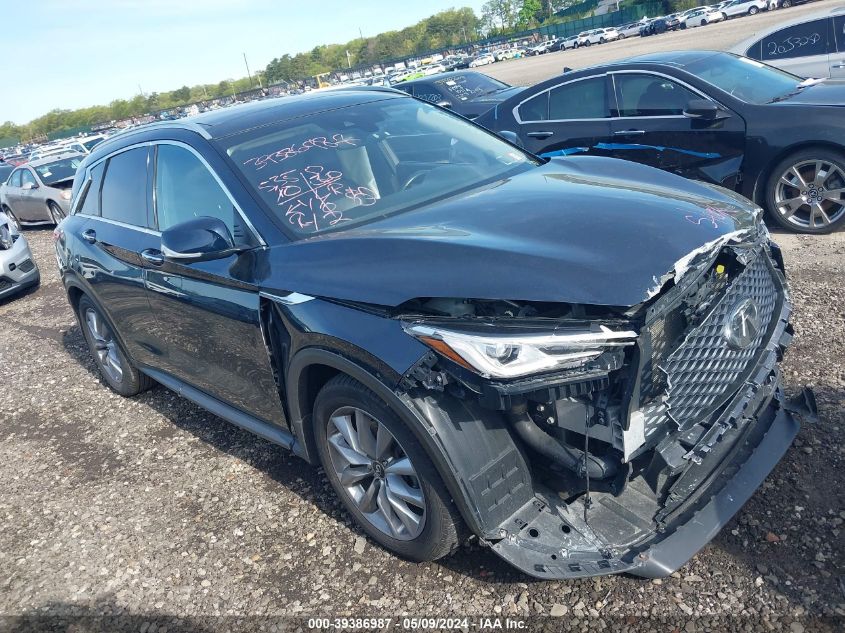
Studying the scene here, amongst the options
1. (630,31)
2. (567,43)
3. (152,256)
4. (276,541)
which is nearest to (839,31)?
(152,256)

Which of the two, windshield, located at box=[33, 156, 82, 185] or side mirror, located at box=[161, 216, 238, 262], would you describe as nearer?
side mirror, located at box=[161, 216, 238, 262]

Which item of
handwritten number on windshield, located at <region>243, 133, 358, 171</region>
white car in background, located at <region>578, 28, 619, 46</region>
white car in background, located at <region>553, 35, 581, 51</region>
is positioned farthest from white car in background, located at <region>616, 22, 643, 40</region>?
handwritten number on windshield, located at <region>243, 133, 358, 171</region>

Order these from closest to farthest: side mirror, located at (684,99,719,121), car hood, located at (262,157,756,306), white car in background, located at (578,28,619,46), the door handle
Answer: car hood, located at (262,157,756,306)
the door handle
side mirror, located at (684,99,719,121)
white car in background, located at (578,28,619,46)

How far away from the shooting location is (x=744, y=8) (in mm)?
48688

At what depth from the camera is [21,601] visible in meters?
3.32

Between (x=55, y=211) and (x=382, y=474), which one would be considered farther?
(x=55, y=211)

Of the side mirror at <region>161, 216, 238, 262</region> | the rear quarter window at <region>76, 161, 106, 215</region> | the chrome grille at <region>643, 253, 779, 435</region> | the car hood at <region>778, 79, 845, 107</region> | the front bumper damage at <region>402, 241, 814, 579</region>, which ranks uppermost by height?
the rear quarter window at <region>76, 161, 106, 215</region>

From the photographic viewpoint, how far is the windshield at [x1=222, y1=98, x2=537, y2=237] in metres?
3.28

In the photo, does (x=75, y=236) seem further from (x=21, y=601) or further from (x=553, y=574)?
(x=553, y=574)

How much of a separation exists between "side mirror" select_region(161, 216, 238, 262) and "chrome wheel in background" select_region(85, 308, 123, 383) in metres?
2.43

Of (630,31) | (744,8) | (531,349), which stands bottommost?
(531,349)

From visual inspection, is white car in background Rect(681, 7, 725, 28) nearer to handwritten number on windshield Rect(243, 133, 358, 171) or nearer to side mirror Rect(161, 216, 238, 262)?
handwritten number on windshield Rect(243, 133, 358, 171)

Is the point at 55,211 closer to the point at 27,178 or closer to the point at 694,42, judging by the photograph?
the point at 27,178

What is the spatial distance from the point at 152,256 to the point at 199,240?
3.07ft
